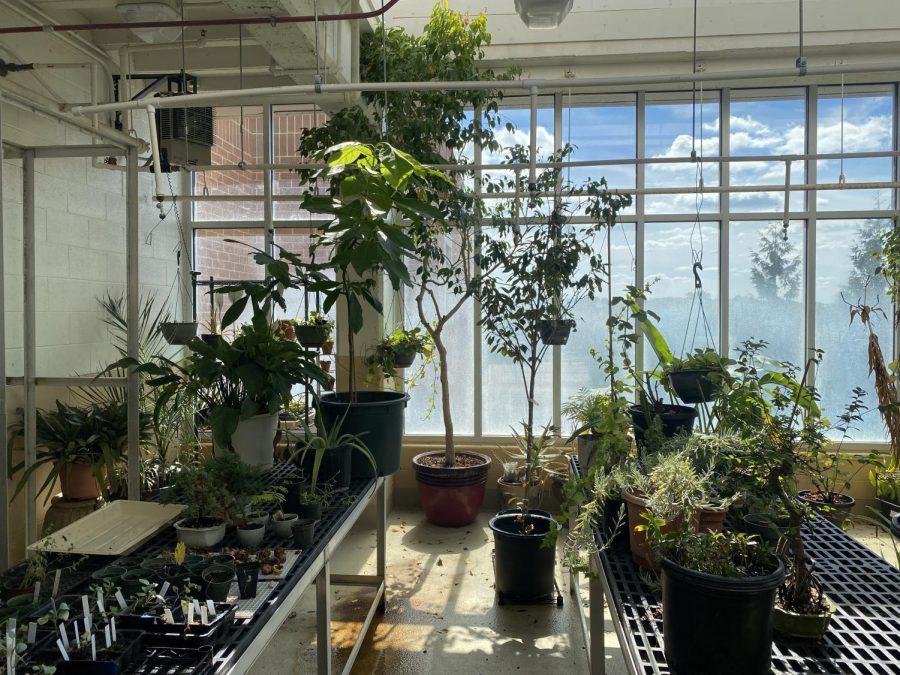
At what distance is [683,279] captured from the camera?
5.45 meters

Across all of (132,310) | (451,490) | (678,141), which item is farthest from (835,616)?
(678,141)

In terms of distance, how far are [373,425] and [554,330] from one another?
1.61m

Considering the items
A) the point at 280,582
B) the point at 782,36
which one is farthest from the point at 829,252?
the point at 280,582

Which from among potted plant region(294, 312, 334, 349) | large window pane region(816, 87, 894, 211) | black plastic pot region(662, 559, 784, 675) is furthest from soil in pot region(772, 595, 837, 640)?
large window pane region(816, 87, 894, 211)

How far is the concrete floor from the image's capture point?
3061 millimetres

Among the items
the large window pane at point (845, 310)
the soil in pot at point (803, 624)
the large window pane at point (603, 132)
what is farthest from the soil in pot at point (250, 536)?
the large window pane at point (845, 310)

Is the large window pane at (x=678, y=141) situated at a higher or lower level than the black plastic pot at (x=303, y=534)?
higher

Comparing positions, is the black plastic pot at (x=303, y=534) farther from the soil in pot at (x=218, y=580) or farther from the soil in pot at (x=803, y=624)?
the soil in pot at (x=803, y=624)

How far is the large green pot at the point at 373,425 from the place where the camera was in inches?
115

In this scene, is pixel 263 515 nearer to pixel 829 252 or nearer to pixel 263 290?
pixel 263 290

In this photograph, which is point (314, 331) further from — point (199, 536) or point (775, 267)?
point (775, 267)

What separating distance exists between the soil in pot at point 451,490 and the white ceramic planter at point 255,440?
234cm

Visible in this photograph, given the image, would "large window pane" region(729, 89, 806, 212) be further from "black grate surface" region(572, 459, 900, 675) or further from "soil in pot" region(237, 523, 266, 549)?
"soil in pot" region(237, 523, 266, 549)

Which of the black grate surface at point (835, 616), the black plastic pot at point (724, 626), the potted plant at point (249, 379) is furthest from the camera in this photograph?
the potted plant at point (249, 379)
